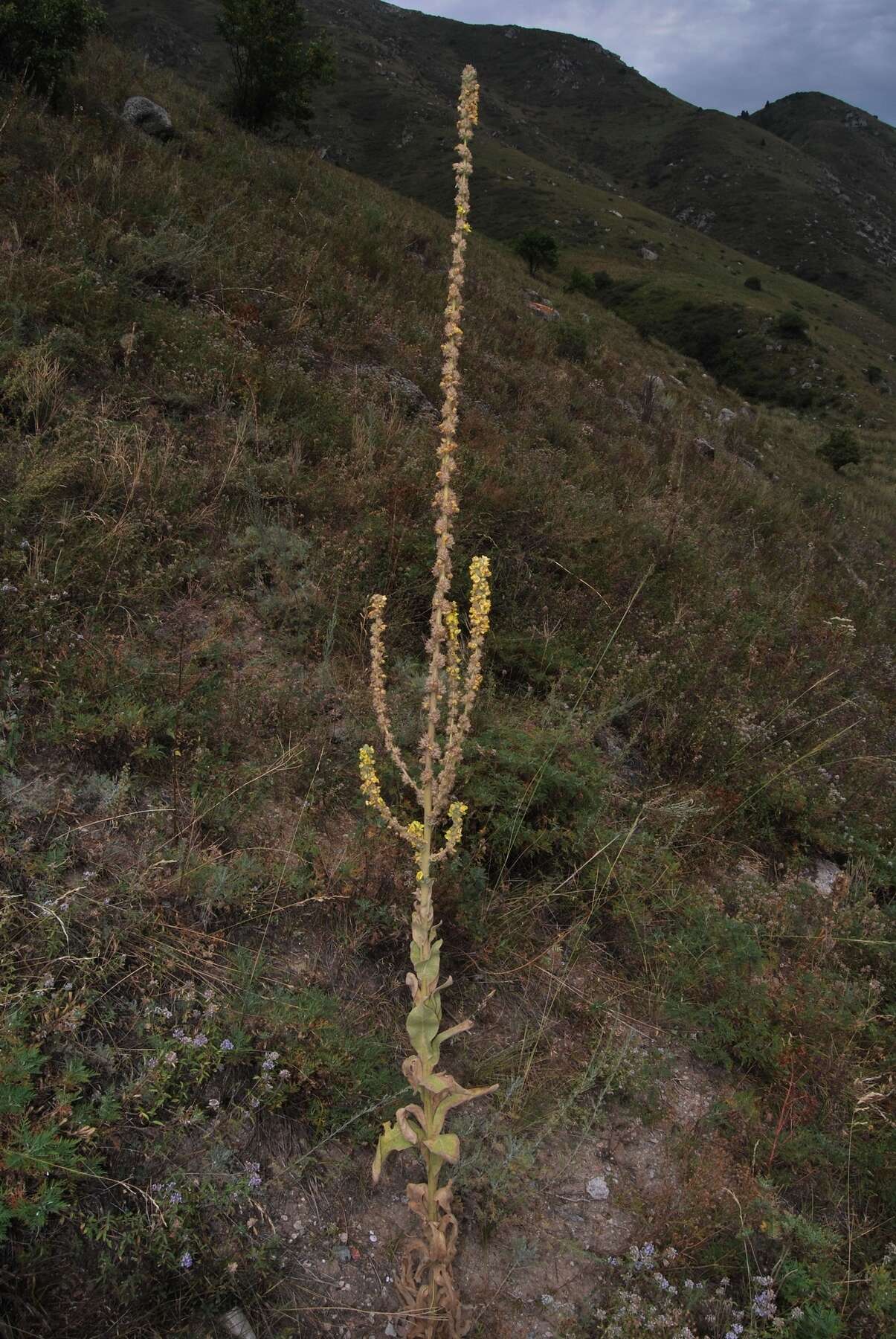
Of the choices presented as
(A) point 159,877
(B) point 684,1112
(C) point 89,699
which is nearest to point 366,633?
(C) point 89,699

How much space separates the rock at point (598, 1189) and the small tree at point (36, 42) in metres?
10.8

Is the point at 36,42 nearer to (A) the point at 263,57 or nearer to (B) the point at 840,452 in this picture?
(A) the point at 263,57

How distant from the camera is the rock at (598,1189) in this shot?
2.55m

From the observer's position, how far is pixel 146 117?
9.50 metres

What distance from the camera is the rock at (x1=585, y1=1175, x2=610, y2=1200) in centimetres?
255

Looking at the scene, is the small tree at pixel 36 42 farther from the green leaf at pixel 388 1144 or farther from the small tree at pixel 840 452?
the small tree at pixel 840 452

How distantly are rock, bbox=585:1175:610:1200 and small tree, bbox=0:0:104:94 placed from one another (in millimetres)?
10822

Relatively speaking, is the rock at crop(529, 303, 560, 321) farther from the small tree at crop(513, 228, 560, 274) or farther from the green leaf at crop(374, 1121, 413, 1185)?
the small tree at crop(513, 228, 560, 274)

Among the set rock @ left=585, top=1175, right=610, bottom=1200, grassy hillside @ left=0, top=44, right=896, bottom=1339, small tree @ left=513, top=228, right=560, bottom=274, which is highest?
small tree @ left=513, top=228, right=560, bottom=274

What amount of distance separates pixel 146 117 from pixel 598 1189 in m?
12.4

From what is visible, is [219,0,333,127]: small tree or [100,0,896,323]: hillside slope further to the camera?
[100,0,896,323]: hillside slope

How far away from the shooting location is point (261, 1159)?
2.24 meters

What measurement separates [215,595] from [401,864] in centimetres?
202

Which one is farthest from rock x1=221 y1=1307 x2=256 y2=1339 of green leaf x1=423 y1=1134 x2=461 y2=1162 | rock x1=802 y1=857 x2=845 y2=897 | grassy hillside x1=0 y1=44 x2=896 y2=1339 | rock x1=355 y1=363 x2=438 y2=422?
rock x1=355 y1=363 x2=438 y2=422
